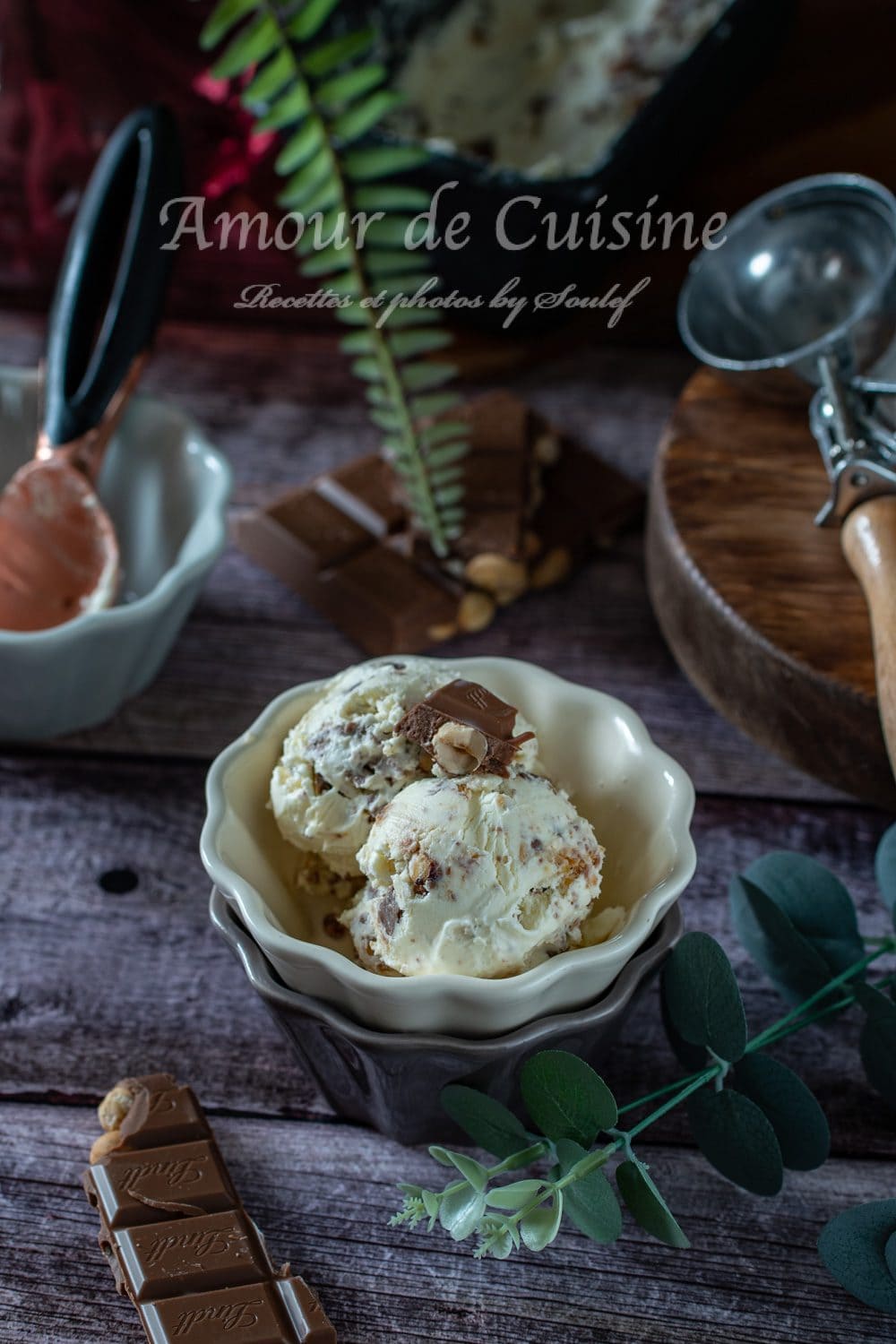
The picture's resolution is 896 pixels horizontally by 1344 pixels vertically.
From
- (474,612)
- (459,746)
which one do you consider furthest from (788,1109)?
(474,612)

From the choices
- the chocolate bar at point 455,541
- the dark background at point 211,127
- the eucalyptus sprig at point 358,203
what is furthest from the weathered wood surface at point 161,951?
the dark background at point 211,127

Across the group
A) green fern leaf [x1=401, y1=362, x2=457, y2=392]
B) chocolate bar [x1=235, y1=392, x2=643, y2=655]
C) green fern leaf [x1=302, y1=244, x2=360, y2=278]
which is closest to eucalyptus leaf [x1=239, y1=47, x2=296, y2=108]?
green fern leaf [x1=302, y1=244, x2=360, y2=278]

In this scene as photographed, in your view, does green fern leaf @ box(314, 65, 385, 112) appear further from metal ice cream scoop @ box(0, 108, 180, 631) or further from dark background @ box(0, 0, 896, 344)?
dark background @ box(0, 0, 896, 344)

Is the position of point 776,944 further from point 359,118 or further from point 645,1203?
point 359,118

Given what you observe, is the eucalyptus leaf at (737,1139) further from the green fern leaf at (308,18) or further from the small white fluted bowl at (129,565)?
the green fern leaf at (308,18)

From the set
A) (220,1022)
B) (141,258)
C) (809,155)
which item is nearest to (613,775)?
(220,1022)
